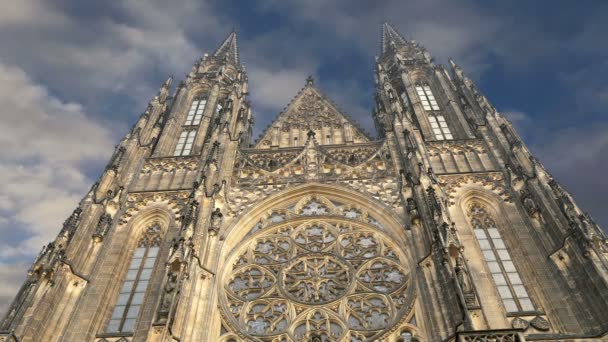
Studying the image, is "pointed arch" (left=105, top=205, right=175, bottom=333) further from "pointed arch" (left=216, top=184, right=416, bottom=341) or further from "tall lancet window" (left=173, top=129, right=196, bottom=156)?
"tall lancet window" (left=173, top=129, right=196, bottom=156)

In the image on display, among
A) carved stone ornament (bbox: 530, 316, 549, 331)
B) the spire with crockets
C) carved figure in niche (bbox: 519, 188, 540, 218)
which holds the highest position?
the spire with crockets

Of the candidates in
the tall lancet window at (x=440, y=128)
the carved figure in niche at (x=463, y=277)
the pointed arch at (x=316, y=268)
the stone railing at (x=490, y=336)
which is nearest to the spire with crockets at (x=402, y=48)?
the tall lancet window at (x=440, y=128)

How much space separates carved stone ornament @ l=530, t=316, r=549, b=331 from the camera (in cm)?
1395

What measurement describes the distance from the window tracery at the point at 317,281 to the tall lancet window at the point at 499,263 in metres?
2.84

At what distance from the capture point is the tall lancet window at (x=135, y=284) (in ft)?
50.2

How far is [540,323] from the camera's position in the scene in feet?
46.2

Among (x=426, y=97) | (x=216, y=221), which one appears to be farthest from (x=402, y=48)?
(x=216, y=221)

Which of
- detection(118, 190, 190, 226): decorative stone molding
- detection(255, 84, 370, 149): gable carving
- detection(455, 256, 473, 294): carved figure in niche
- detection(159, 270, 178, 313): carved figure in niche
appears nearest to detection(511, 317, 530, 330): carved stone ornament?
detection(455, 256, 473, 294): carved figure in niche

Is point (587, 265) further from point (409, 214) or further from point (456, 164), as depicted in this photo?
point (456, 164)

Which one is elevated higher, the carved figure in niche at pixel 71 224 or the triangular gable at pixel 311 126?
the triangular gable at pixel 311 126

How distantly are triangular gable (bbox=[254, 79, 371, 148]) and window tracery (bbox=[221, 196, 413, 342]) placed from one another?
18.2ft

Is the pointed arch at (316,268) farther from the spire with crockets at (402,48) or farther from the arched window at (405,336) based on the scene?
the spire with crockets at (402,48)

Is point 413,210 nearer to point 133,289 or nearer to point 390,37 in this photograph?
point 133,289

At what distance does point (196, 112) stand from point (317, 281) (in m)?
14.2
